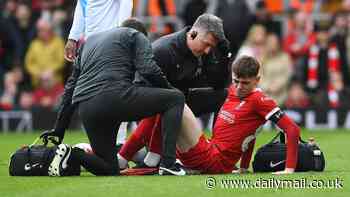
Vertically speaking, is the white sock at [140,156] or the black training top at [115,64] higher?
the black training top at [115,64]

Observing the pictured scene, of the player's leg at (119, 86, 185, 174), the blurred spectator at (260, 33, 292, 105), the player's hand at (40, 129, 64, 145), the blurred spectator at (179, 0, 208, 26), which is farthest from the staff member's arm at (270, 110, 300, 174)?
the blurred spectator at (179, 0, 208, 26)

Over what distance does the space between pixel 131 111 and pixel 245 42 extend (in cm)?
965

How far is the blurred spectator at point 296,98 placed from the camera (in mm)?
19703

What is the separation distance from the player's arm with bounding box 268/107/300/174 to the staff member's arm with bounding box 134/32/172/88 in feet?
3.43

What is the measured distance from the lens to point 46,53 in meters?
20.5

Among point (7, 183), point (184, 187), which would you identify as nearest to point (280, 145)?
point (184, 187)

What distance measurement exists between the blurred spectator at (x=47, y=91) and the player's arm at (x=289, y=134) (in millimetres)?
10321

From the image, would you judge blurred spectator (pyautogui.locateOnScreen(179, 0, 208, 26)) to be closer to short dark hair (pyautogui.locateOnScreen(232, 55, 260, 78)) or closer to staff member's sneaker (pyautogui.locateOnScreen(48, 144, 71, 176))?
short dark hair (pyautogui.locateOnScreen(232, 55, 260, 78))

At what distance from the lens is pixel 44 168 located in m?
10.6

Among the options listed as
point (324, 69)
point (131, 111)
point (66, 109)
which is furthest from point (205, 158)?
point (324, 69)

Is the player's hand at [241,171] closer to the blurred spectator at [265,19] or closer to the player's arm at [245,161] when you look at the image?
the player's arm at [245,161]

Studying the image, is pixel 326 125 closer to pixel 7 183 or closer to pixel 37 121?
pixel 37 121

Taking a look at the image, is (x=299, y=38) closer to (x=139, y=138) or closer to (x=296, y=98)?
(x=296, y=98)

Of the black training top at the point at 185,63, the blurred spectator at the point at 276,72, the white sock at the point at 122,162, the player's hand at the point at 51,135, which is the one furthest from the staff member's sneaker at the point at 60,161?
the blurred spectator at the point at 276,72
